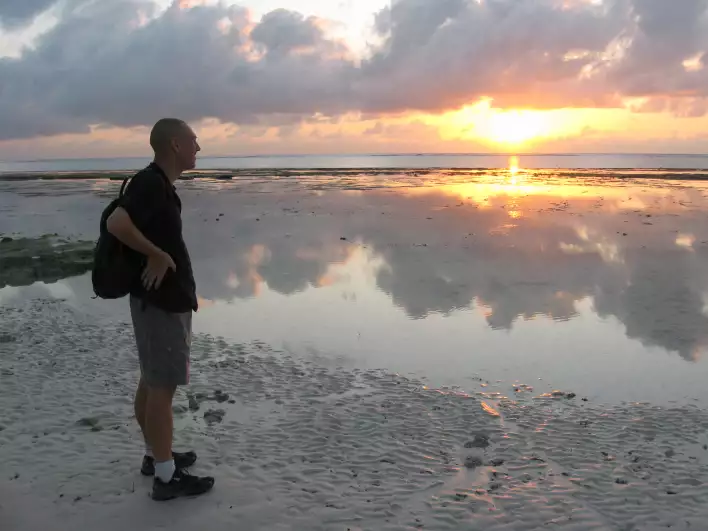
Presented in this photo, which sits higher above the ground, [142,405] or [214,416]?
[142,405]

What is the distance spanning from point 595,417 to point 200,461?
12.2 feet

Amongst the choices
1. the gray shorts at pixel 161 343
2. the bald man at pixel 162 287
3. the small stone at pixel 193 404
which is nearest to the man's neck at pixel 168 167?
the bald man at pixel 162 287

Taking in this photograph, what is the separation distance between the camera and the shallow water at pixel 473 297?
717cm

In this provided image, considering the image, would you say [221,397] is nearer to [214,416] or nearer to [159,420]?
[214,416]

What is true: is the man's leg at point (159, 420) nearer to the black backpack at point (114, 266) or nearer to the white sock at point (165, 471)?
the white sock at point (165, 471)

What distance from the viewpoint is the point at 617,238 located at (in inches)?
687

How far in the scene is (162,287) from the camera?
13.8ft

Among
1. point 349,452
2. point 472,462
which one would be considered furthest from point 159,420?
point 472,462

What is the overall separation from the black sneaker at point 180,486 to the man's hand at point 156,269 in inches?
58.6

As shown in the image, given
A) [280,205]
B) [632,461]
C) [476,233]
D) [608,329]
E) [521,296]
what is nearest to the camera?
[632,461]

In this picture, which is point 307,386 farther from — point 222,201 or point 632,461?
point 222,201

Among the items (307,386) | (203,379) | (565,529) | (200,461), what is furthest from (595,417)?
(203,379)

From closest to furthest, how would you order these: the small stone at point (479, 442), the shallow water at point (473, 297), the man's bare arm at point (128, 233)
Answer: the man's bare arm at point (128, 233), the small stone at point (479, 442), the shallow water at point (473, 297)

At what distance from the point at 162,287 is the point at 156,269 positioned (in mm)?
171
